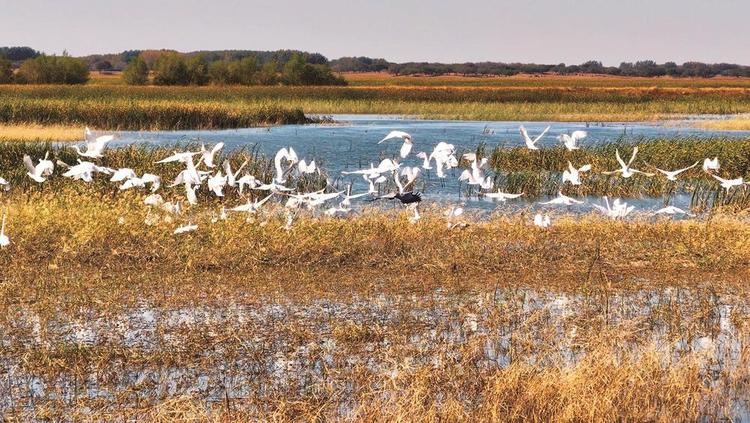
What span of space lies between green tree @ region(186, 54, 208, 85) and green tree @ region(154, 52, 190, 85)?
56 centimetres

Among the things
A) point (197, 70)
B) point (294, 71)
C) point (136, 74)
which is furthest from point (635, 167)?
point (136, 74)

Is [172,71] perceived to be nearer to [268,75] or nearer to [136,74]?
[136,74]

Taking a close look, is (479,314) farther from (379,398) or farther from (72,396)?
(72,396)

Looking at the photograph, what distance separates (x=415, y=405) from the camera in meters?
7.51

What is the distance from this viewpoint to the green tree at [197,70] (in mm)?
111562

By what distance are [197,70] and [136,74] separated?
23.6 ft

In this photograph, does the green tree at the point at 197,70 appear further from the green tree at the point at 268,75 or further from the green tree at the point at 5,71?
the green tree at the point at 5,71

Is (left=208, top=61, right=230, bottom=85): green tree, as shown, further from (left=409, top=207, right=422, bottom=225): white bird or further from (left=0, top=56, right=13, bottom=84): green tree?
(left=409, top=207, right=422, bottom=225): white bird

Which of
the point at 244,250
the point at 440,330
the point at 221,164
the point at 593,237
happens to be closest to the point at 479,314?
the point at 440,330

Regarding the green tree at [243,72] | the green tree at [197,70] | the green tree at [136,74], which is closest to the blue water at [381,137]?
the green tree at [243,72]

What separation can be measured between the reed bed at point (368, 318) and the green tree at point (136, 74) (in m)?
98.3

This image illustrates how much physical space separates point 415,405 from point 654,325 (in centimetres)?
432

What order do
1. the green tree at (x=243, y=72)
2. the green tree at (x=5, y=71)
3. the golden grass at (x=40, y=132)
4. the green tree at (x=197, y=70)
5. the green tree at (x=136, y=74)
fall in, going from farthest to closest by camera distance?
the green tree at (x=136, y=74), the green tree at (x=243, y=72), the green tree at (x=197, y=70), the green tree at (x=5, y=71), the golden grass at (x=40, y=132)

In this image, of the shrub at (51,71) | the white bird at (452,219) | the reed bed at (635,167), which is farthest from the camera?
the shrub at (51,71)
